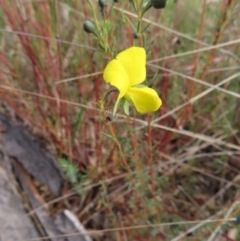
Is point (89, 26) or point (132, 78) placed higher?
point (89, 26)

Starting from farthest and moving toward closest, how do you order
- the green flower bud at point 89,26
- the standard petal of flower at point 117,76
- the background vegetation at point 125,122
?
the background vegetation at point 125,122, the green flower bud at point 89,26, the standard petal of flower at point 117,76

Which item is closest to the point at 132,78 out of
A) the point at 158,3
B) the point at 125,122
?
the point at 158,3

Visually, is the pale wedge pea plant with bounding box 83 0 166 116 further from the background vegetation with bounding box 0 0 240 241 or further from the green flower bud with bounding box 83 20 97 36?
the background vegetation with bounding box 0 0 240 241

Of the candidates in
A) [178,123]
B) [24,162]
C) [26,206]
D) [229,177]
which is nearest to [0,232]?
[26,206]

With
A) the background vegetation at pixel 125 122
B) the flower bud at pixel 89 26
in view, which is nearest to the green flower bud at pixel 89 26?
the flower bud at pixel 89 26

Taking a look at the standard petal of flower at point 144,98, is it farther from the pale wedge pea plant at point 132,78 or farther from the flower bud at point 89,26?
the flower bud at point 89,26

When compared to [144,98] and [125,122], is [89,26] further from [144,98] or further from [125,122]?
[125,122]
